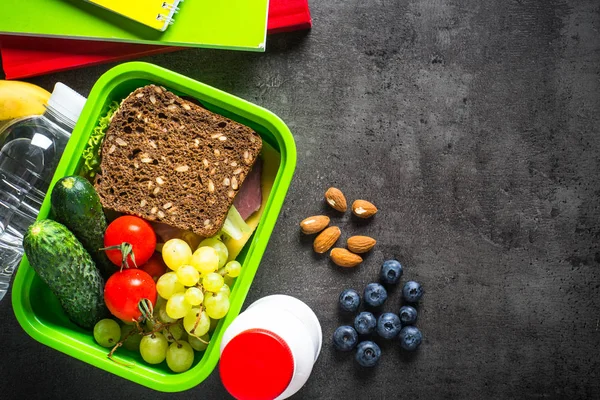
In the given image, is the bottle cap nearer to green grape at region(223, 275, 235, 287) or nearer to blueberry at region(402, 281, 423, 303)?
green grape at region(223, 275, 235, 287)

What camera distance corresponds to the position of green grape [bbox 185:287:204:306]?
35.4 inches

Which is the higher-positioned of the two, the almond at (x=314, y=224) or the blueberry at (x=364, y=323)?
the almond at (x=314, y=224)

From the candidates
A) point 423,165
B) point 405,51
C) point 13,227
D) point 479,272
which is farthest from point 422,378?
point 13,227

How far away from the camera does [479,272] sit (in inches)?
46.1

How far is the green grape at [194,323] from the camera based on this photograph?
3.03ft

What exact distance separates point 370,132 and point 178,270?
487 millimetres

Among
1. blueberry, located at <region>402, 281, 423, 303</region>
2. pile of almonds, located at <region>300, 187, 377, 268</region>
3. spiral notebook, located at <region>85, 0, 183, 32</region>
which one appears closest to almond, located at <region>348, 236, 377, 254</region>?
pile of almonds, located at <region>300, 187, 377, 268</region>

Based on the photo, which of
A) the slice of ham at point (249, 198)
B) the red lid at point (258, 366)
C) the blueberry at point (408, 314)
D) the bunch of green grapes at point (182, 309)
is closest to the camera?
the red lid at point (258, 366)

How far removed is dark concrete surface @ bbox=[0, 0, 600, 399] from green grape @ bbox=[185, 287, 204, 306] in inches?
10.1

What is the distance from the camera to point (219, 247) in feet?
3.25

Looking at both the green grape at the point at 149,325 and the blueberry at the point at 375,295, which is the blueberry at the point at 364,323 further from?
the green grape at the point at 149,325

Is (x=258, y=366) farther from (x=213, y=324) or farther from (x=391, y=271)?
(x=391, y=271)

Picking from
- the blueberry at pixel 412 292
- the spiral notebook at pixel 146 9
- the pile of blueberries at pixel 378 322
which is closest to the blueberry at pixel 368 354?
the pile of blueberries at pixel 378 322

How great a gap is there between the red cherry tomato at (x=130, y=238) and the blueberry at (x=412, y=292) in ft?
1.67
